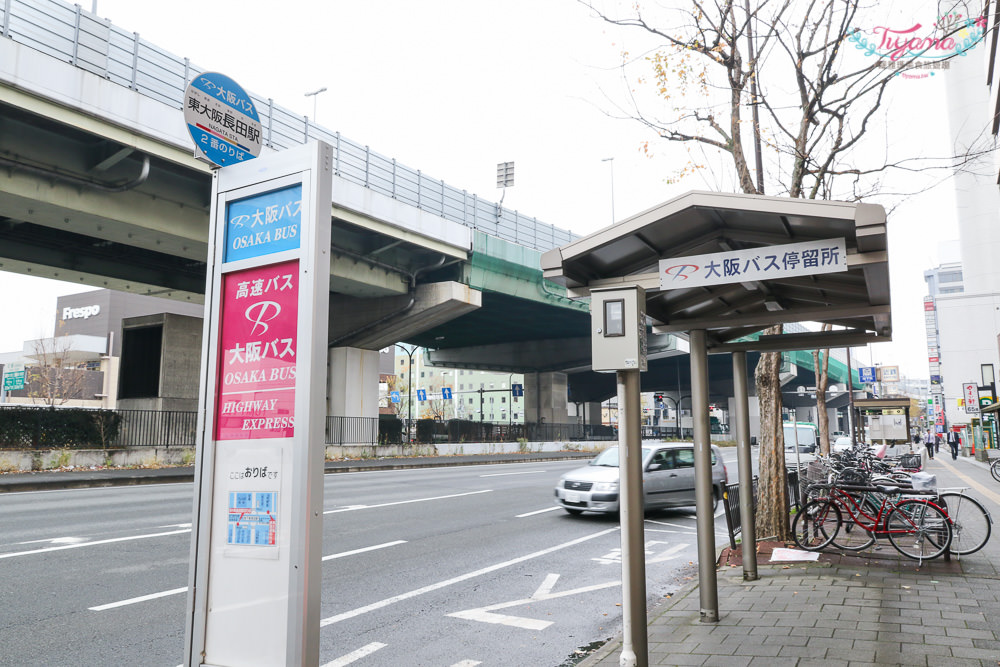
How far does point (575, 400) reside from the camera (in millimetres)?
80750

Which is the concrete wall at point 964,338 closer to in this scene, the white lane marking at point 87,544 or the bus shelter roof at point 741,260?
the bus shelter roof at point 741,260

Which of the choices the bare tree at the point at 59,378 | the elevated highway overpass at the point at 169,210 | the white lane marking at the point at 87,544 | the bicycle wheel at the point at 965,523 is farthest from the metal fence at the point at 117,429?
the bare tree at the point at 59,378

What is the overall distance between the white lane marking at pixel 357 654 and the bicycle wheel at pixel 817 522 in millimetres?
5789

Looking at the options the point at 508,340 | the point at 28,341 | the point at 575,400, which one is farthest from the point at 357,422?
the point at 28,341

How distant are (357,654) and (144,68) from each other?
17.6 metres

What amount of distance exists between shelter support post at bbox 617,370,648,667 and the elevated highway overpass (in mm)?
16627

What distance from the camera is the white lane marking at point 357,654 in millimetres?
5285

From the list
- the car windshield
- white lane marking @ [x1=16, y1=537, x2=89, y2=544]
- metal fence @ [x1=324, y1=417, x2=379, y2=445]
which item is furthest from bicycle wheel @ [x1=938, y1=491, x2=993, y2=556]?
metal fence @ [x1=324, y1=417, x2=379, y2=445]

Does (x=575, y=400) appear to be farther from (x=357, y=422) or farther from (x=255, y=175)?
(x=255, y=175)

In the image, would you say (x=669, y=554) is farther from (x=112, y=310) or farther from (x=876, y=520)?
(x=112, y=310)

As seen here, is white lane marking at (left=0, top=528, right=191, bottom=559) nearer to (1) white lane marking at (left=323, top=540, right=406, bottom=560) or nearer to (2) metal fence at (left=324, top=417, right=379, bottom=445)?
(1) white lane marking at (left=323, top=540, right=406, bottom=560)

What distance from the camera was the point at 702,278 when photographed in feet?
16.4

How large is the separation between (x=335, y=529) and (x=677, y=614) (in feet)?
21.6

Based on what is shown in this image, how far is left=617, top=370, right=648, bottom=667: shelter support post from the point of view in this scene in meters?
4.50
